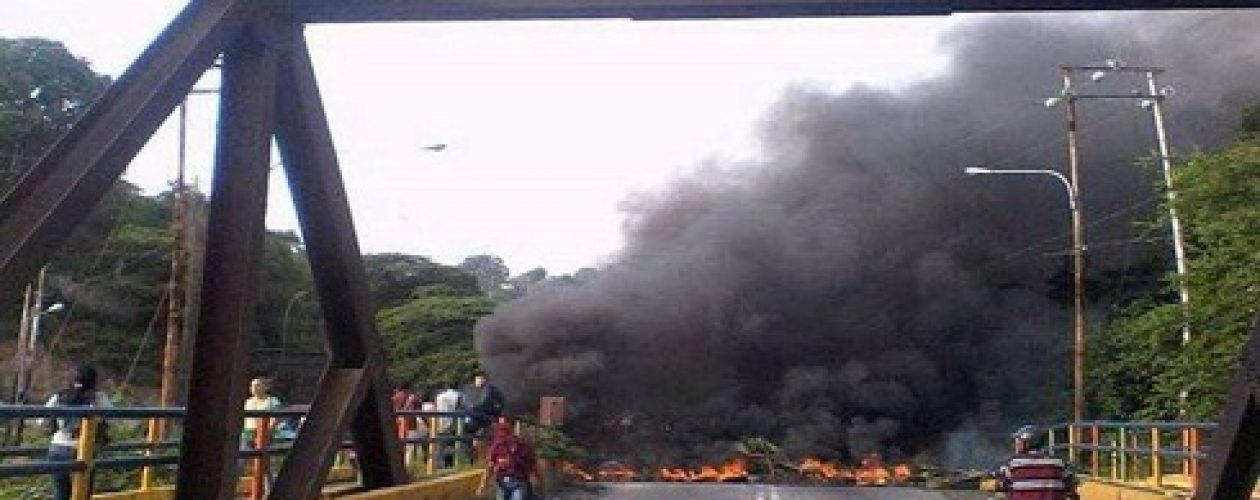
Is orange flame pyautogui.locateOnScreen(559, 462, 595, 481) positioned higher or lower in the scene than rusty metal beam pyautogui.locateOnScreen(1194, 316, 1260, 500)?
lower

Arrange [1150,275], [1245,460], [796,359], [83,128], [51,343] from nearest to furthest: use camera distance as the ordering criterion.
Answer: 1. [83,128]
2. [1245,460]
3. [796,359]
4. [1150,275]
5. [51,343]

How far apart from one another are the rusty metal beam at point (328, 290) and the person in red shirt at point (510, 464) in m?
5.14

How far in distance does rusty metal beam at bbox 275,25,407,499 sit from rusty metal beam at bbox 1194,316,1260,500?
14.8ft

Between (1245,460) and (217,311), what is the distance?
5.04m

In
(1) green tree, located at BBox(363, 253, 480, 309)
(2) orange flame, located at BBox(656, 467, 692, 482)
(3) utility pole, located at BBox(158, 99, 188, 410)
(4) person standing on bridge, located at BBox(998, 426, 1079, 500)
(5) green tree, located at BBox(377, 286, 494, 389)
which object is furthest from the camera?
(1) green tree, located at BBox(363, 253, 480, 309)

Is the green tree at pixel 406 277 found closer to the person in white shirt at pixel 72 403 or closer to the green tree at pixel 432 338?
the green tree at pixel 432 338

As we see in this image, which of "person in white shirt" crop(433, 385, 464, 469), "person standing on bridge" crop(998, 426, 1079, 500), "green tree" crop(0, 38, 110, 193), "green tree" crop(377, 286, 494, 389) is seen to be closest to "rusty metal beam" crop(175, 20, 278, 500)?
"person standing on bridge" crop(998, 426, 1079, 500)

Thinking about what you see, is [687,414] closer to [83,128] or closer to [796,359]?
[796,359]

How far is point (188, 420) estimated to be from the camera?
5.99 metres

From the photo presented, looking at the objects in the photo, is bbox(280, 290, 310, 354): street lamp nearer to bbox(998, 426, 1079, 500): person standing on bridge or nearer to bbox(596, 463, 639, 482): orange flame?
bbox(596, 463, 639, 482): orange flame

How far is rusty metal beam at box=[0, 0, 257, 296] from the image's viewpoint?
16.3 ft

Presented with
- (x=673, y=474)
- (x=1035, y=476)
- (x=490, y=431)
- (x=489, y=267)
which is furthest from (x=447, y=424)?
(x=489, y=267)

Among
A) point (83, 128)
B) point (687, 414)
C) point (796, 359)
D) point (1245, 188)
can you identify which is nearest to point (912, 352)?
point (796, 359)

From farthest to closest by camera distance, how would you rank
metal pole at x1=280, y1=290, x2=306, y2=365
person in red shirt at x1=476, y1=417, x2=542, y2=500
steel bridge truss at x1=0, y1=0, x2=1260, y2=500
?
metal pole at x1=280, y1=290, x2=306, y2=365 → person in red shirt at x1=476, y1=417, x2=542, y2=500 → steel bridge truss at x1=0, y1=0, x2=1260, y2=500
